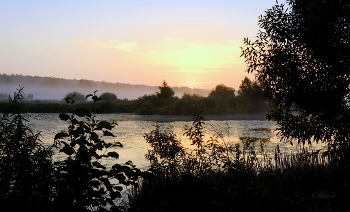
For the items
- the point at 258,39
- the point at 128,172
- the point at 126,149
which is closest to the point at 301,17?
the point at 258,39

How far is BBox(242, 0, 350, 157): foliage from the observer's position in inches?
360

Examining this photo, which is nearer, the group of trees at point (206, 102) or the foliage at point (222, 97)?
the group of trees at point (206, 102)

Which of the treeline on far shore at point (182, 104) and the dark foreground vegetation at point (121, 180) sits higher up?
the treeline on far shore at point (182, 104)

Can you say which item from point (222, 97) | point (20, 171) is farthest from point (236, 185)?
point (222, 97)

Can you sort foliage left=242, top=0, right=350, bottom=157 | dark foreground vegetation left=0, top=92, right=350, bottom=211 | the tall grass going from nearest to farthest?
1. dark foreground vegetation left=0, top=92, right=350, bottom=211
2. the tall grass
3. foliage left=242, top=0, right=350, bottom=157

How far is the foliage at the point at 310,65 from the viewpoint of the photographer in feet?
30.0

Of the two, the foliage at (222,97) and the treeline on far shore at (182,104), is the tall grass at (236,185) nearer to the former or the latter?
the treeline on far shore at (182,104)

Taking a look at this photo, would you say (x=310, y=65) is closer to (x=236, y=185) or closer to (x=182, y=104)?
(x=236, y=185)

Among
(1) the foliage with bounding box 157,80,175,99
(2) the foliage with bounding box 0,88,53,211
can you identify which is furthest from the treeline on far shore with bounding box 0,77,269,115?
(2) the foliage with bounding box 0,88,53,211

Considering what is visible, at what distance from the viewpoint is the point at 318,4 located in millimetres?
9609

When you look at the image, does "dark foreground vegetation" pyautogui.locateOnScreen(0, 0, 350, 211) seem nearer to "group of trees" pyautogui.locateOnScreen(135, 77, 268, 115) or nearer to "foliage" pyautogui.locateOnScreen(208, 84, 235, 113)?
"group of trees" pyautogui.locateOnScreen(135, 77, 268, 115)

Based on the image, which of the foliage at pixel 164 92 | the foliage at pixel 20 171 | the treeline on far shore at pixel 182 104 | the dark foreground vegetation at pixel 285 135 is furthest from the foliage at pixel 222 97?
the foliage at pixel 20 171

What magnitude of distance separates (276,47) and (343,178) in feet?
13.8

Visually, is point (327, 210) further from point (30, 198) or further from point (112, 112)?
point (112, 112)
